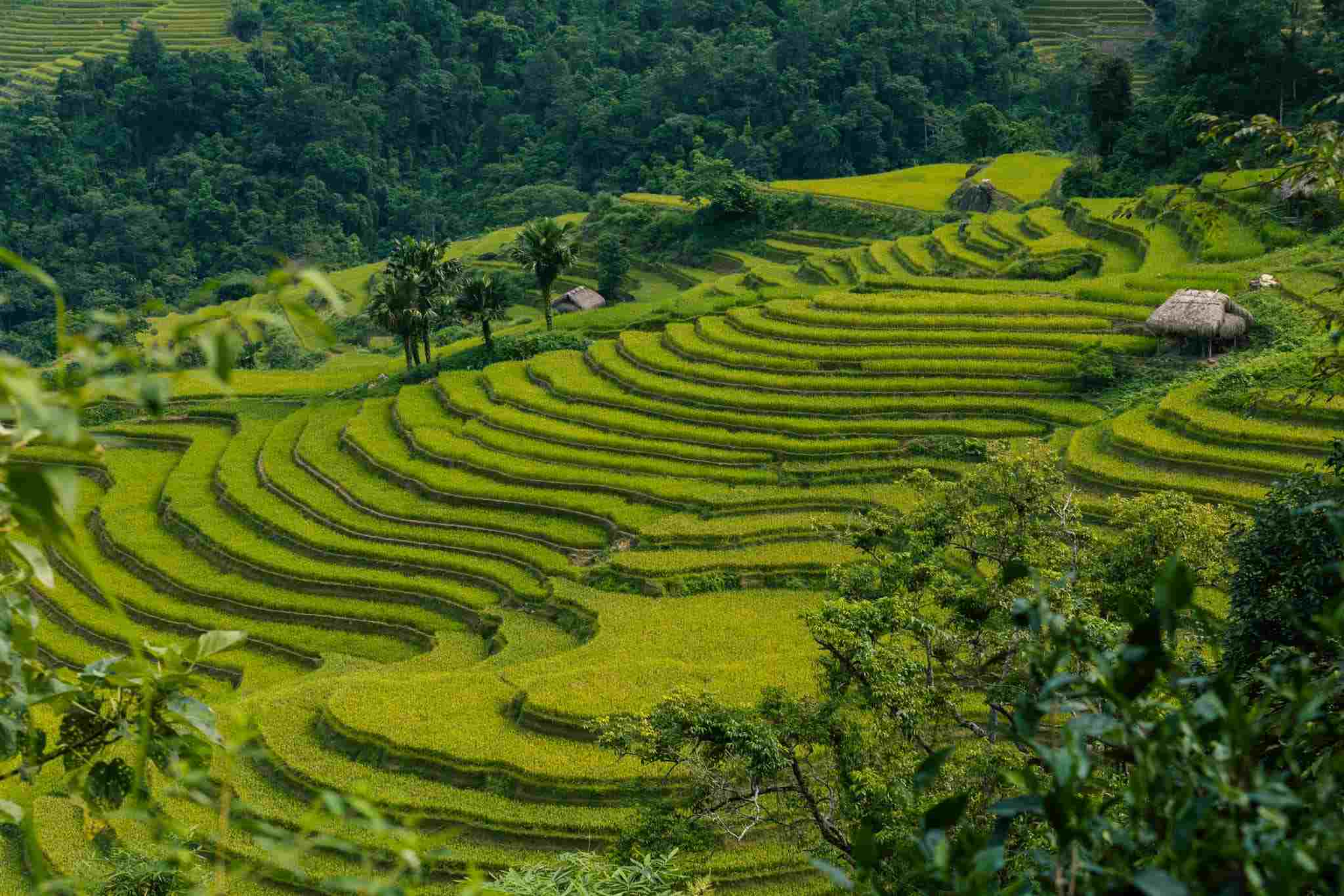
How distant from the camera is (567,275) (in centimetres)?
4831

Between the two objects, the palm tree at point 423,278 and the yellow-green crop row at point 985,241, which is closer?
the palm tree at point 423,278

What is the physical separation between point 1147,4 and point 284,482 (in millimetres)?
57524

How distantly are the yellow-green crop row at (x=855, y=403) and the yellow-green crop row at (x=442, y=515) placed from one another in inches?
185

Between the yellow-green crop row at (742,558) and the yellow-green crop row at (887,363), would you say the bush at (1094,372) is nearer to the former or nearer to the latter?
the yellow-green crop row at (887,363)

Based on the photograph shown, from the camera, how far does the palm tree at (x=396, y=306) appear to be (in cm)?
2988

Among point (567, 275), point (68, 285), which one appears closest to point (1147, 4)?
point (567, 275)

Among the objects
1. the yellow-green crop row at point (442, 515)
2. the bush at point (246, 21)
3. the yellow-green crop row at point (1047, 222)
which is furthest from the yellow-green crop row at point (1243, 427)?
the bush at point (246, 21)

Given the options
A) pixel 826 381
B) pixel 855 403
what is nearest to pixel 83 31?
pixel 826 381

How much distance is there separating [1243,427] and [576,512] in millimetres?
10571

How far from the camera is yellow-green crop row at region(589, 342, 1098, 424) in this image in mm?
21984

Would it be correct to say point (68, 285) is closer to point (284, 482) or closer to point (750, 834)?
point (284, 482)

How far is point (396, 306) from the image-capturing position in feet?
98.6

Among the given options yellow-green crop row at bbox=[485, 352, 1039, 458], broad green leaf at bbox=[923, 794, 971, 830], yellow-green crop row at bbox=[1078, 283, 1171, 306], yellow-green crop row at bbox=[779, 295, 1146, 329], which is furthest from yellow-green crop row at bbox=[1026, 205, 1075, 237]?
broad green leaf at bbox=[923, 794, 971, 830]

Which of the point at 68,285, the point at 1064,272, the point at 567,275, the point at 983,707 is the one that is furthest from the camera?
the point at 68,285
